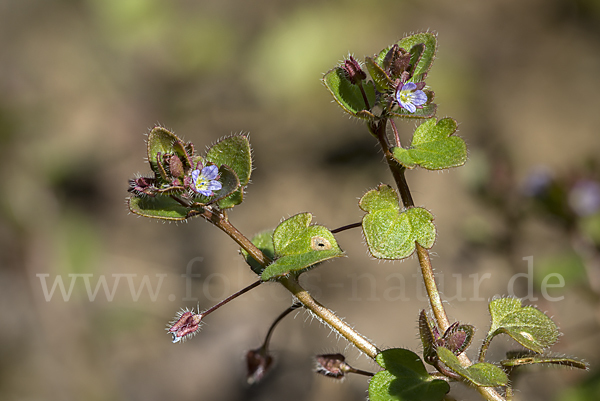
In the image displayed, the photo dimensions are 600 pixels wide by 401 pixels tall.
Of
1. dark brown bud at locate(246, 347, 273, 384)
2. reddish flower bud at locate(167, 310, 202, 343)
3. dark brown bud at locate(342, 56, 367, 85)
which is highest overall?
dark brown bud at locate(342, 56, 367, 85)

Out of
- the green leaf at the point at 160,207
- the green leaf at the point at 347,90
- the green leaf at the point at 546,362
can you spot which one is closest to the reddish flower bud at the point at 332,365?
A: the green leaf at the point at 546,362

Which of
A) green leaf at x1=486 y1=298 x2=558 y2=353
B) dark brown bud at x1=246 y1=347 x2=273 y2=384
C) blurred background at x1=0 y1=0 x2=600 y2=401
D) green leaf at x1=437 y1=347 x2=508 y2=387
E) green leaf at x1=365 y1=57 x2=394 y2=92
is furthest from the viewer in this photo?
blurred background at x1=0 y1=0 x2=600 y2=401

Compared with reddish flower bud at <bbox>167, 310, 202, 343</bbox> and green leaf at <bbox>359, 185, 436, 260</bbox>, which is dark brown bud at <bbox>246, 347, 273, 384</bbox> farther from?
green leaf at <bbox>359, 185, 436, 260</bbox>

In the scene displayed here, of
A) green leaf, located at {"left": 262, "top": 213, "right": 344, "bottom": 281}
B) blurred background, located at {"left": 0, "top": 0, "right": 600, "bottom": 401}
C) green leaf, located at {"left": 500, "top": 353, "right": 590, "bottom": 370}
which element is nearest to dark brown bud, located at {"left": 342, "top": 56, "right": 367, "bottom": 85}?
green leaf, located at {"left": 262, "top": 213, "right": 344, "bottom": 281}

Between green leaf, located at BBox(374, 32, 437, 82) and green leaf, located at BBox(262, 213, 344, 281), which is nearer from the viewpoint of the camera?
green leaf, located at BBox(262, 213, 344, 281)

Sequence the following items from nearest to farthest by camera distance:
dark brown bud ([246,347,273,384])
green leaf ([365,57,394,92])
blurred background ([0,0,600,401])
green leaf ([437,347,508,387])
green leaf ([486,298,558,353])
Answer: green leaf ([437,347,508,387])
green leaf ([365,57,394,92])
green leaf ([486,298,558,353])
dark brown bud ([246,347,273,384])
blurred background ([0,0,600,401])

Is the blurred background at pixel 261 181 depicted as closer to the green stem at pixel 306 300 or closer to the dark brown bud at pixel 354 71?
the green stem at pixel 306 300

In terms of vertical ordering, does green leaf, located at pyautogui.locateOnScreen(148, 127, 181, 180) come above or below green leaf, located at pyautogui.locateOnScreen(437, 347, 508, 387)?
above

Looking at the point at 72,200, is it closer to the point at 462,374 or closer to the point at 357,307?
the point at 357,307
